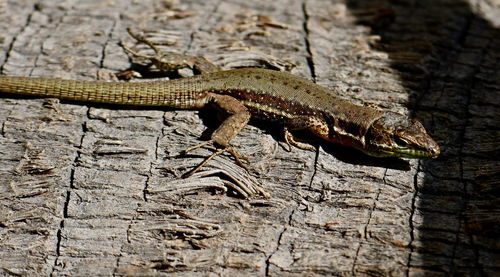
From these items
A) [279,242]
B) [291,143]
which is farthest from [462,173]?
[279,242]

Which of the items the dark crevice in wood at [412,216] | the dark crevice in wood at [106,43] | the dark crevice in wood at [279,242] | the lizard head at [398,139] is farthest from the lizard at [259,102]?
the dark crevice in wood at [279,242]

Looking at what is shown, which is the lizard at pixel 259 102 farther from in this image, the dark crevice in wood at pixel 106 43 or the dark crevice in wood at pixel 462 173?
the dark crevice in wood at pixel 106 43

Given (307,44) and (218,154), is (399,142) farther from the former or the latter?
(307,44)

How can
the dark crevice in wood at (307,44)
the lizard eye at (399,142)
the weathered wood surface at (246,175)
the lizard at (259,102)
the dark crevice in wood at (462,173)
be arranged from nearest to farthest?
the dark crevice in wood at (462,173) → the weathered wood surface at (246,175) → the lizard eye at (399,142) → the lizard at (259,102) → the dark crevice in wood at (307,44)

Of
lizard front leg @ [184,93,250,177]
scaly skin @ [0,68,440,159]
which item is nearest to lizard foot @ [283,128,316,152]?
scaly skin @ [0,68,440,159]

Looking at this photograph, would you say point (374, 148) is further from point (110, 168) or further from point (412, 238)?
point (110, 168)
